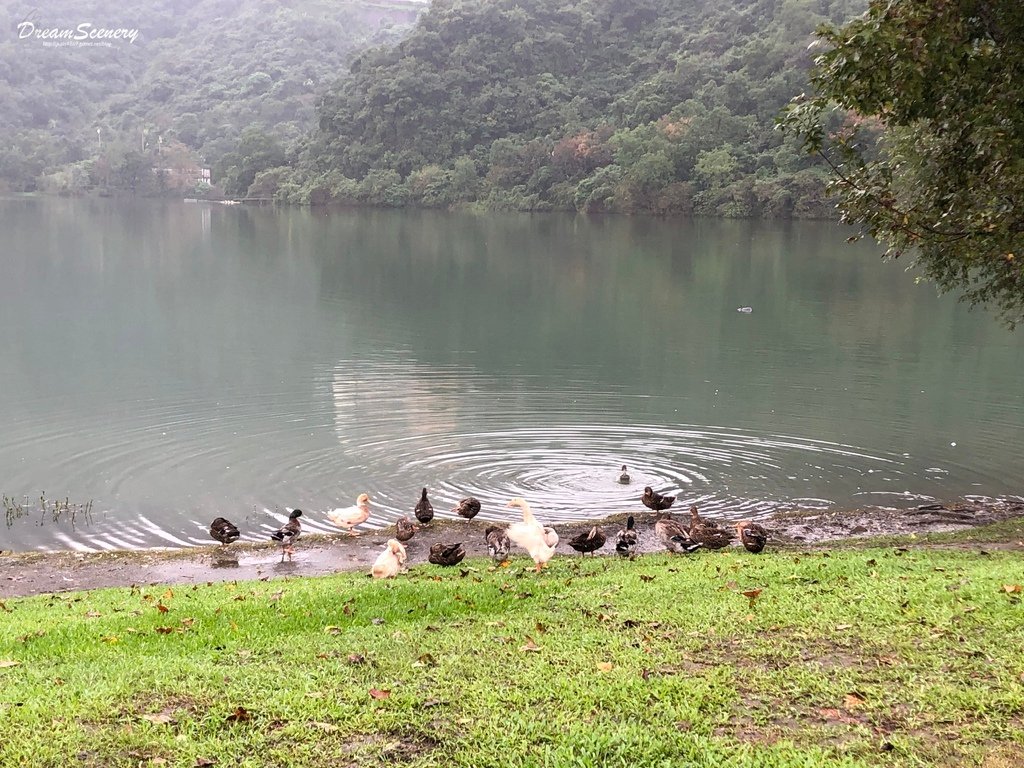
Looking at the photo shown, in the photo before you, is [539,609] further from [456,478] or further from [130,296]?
[130,296]

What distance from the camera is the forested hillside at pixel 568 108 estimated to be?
10088cm

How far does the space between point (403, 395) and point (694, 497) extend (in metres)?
10.1

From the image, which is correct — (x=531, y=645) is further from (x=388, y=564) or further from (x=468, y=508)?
(x=468, y=508)

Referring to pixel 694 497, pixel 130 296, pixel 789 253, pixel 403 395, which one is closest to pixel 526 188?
pixel 789 253

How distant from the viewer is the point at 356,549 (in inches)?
577

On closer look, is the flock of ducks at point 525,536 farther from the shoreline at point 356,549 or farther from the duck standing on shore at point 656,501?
the shoreline at point 356,549

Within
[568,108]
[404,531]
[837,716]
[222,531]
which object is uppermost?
[568,108]

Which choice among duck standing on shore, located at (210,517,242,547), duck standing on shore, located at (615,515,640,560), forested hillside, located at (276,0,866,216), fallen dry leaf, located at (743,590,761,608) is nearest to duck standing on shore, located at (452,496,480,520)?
duck standing on shore, located at (615,515,640,560)

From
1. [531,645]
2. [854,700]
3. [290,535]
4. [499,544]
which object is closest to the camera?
[854,700]

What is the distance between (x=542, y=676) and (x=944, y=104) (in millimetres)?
8279

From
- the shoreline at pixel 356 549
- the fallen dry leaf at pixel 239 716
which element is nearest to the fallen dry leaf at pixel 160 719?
the fallen dry leaf at pixel 239 716

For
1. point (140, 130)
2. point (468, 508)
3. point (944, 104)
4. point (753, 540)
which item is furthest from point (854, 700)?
point (140, 130)

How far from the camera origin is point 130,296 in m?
44.2

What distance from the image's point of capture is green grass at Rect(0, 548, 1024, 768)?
230 inches
